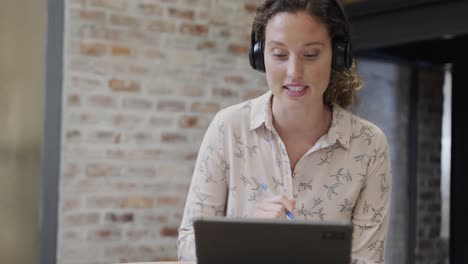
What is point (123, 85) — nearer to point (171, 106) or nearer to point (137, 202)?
point (171, 106)

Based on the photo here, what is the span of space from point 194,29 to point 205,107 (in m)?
0.38

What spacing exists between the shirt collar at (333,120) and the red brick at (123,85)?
1.30 metres

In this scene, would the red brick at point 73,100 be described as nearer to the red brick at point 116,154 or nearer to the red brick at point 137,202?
the red brick at point 116,154

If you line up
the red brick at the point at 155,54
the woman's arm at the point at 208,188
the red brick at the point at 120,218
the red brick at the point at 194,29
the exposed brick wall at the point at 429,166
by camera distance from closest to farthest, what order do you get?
the woman's arm at the point at 208,188
the red brick at the point at 120,218
the red brick at the point at 155,54
the red brick at the point at 194,29
the exposed brick wall at the point at 429,166

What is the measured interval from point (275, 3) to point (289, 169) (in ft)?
1.34

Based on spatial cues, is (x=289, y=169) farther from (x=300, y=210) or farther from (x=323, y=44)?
(x=323, y=44)

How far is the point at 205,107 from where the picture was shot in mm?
3057

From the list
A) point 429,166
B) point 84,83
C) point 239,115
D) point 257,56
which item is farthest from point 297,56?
point 429,166

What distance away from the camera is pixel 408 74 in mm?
3498

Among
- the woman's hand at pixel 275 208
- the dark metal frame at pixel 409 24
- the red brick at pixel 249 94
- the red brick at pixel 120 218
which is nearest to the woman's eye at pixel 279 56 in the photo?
the woman's hand at pixel 275 208

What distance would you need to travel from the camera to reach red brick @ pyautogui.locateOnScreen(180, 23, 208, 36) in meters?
3.01

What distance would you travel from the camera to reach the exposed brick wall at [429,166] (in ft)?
11.5

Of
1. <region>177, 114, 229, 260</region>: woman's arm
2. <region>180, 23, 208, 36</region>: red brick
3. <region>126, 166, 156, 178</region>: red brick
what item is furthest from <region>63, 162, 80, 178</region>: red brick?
<region>177, 114, 229, 260</region>: woman's arm

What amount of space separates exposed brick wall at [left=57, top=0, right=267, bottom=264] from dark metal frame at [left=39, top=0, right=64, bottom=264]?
3cm
